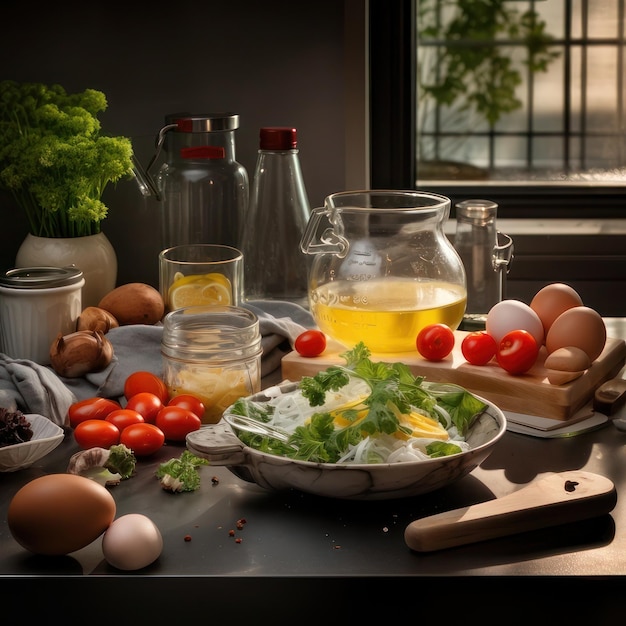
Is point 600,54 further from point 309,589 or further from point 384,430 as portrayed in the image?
point 309,589

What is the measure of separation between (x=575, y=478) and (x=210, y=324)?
1.67 ft

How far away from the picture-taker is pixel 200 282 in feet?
5.05

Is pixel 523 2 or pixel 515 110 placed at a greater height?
pixel 523 2

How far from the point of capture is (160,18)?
1886 millimetres

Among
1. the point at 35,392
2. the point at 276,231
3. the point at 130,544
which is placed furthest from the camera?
the point at 276,231

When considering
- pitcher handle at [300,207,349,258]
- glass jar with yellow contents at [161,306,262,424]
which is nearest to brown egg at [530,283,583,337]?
pitcher handle at [300,207,349,258]

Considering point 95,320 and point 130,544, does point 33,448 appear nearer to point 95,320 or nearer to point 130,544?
point 130,544

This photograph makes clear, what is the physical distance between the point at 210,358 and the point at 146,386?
100mm

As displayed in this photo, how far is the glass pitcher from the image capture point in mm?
1383

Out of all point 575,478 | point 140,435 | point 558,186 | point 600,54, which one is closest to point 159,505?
point 140,435

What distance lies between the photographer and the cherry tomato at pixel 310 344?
55.9 inches

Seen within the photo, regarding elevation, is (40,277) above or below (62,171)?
below

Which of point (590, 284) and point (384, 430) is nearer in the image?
point (384, 430)

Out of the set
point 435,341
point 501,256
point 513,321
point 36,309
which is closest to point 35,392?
point 36,309
